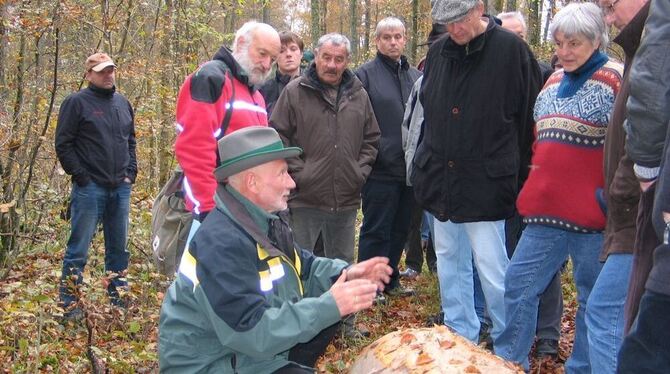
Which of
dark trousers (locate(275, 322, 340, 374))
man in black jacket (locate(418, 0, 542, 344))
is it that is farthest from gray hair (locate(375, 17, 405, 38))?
dark trousers (locate(275, 322, 340, 374))

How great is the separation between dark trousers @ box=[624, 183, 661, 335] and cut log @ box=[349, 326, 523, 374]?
698 mm

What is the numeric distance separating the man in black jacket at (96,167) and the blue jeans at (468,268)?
2978 mm

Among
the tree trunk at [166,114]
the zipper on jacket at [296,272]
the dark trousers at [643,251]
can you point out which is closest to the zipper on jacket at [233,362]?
the zipper on jacket at [296,272]

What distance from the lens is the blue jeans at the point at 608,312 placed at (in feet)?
10.4

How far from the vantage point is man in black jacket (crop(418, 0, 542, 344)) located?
4.34m

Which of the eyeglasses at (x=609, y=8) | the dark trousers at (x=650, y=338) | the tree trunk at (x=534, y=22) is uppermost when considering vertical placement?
the tree trunk at (x=534, y=22)

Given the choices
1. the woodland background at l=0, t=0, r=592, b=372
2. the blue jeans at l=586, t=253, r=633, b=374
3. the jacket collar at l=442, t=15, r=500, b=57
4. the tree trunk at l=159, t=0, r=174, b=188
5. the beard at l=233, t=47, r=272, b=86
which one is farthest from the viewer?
the tree trunk at l=159, t=0, r=174, b=188

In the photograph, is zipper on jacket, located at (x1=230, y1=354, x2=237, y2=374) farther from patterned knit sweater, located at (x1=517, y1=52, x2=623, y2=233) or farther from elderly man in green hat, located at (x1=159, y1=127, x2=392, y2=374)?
patterned knit sweater, located at (x1=517, y1=52, x2=623, y2=233)

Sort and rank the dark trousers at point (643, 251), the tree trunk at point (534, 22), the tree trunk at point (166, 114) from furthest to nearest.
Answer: the tree trunk at point (534, 22) → the tree trunk at point (166, 114) → the dark trousers at point (643, 251)

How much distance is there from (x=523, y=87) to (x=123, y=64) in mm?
7650

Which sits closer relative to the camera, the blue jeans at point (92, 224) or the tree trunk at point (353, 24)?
the blue jeans at point (92, 224)

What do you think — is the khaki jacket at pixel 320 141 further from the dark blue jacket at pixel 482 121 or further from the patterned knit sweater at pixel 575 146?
the patterned knit sweater at pixel 575 146

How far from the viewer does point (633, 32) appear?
301 centimetres

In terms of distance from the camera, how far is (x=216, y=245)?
9.33ft
